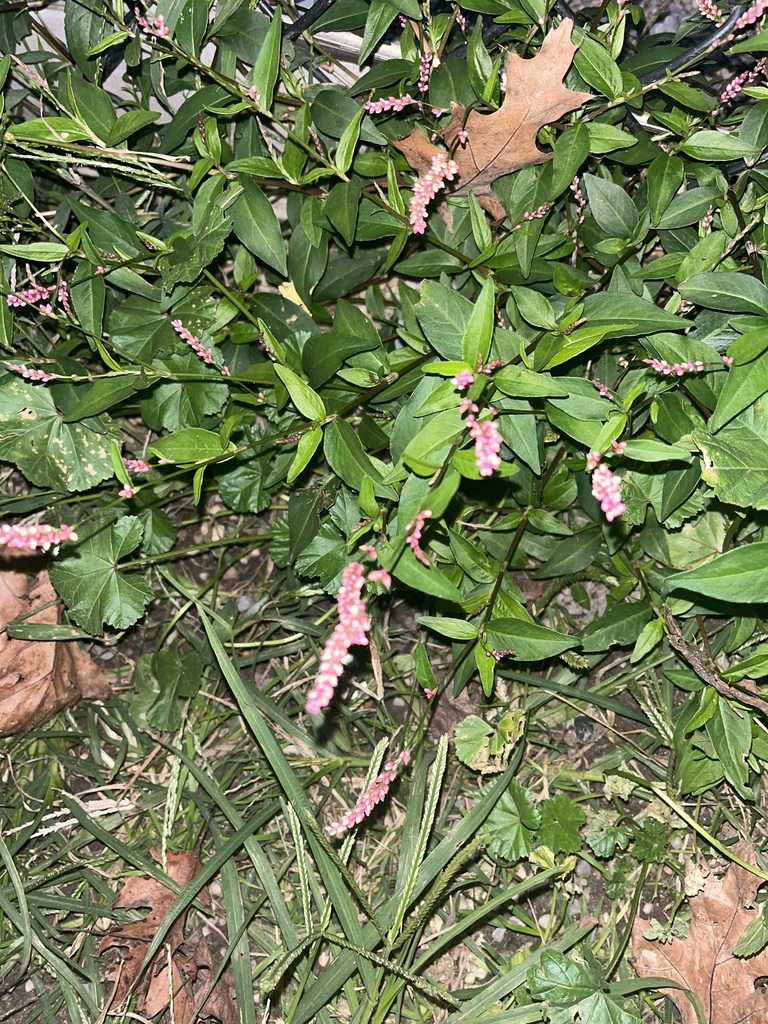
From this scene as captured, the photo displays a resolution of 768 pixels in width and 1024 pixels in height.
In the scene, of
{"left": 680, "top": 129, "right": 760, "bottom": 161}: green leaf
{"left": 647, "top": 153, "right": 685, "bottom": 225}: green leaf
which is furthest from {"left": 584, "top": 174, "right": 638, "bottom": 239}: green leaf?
{"left": 680, "top": 129, "right": 760, "bottom": 161}: green leaf

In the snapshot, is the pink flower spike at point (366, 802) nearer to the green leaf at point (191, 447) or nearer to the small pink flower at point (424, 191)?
the green leaf at point (191, 447)

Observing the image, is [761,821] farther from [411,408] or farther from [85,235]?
[85,235]

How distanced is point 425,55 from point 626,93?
478 mm

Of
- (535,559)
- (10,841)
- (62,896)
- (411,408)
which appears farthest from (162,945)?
(411,408)

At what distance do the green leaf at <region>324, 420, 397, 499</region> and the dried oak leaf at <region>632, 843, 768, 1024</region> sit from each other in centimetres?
135

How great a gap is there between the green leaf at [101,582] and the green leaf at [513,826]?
1100 millimetres

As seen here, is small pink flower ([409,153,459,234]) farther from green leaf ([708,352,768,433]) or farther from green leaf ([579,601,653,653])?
green leaf ([579,601,653,653])

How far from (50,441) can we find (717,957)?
2.14 metres

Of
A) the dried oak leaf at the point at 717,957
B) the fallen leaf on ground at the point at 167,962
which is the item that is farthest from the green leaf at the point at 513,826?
the fallen leaf on ground at the point at 167,962

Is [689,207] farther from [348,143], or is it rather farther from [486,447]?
[486,447]

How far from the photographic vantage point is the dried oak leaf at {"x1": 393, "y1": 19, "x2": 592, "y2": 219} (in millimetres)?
1745

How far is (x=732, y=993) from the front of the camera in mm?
2039

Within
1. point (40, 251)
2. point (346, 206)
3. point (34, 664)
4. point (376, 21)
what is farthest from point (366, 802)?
point (376, 21)

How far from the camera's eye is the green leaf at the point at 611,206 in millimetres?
1825
